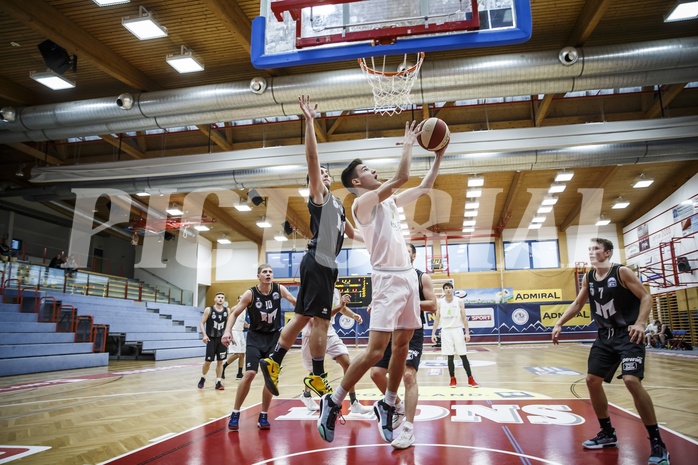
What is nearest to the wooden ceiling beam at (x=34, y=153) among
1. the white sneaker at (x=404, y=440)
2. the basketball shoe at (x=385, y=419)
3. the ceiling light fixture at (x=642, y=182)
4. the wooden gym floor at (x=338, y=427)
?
the wooden gym floor at (x=338, y=427)

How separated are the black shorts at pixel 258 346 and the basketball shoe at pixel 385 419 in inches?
80.2

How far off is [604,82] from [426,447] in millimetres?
9296

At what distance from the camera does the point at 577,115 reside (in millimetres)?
15227

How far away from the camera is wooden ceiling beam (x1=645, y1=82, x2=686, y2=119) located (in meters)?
12.7

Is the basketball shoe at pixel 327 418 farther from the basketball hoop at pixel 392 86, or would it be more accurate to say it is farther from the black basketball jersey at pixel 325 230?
the basketball hoop at pixel 392 86

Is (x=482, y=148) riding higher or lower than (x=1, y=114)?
lower

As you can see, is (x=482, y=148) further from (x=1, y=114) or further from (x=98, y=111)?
(x=1, y=114)

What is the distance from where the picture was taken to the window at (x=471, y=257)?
1047 inches

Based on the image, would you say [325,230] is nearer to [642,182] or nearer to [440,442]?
[440,442]

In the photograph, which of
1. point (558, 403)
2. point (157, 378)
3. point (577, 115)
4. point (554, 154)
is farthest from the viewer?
point (577, 115)

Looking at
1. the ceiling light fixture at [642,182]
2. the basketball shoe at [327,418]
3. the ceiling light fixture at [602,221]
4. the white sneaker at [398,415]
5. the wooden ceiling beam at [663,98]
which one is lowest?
the white sneaker at [398,415]

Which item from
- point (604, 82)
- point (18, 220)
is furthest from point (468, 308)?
point (18, 220)

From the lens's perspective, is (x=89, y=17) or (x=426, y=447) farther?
(x=89, y=17)

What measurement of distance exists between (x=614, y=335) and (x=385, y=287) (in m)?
2.20
